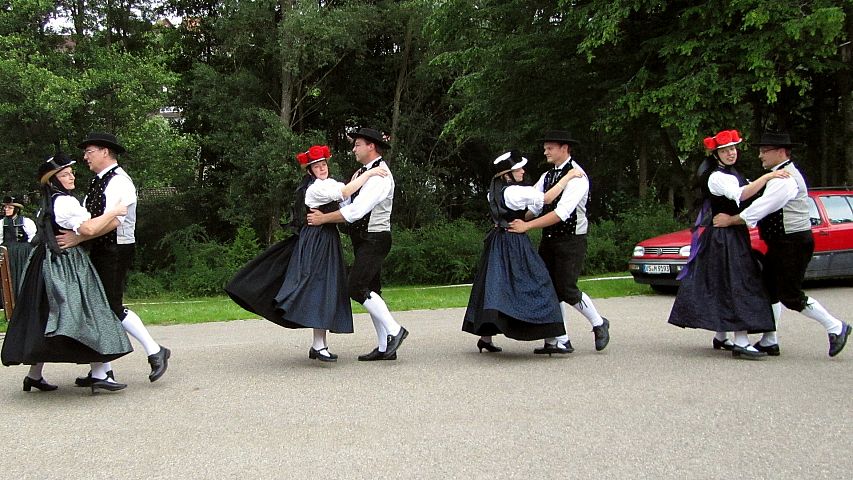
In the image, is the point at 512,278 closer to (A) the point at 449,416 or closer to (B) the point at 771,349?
(A) the point at 449,416

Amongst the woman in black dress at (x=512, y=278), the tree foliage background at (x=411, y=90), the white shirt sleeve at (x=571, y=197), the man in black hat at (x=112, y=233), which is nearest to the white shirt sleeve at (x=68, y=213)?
the man in black hat at (x=112, y=233)

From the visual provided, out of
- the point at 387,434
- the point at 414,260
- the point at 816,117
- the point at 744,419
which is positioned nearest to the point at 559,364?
the point at 744,419

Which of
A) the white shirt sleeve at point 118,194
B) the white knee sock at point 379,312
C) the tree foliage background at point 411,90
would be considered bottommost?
the white knee sock at point 379,312

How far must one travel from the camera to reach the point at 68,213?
18.6 ft

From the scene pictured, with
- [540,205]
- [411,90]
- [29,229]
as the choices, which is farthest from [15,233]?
[411,90]

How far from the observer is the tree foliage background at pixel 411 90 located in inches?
647

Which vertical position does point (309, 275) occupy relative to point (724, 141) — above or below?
below

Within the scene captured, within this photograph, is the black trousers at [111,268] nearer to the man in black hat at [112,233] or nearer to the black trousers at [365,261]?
the man in black hat at [112,233]

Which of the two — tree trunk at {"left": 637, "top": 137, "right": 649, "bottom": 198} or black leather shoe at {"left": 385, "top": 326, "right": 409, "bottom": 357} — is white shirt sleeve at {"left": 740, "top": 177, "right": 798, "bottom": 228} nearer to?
black leather shoe at {"left": 385, "top": 326, "right": 409, "bottom": 357}

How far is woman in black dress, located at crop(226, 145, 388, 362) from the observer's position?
6723 millimetres

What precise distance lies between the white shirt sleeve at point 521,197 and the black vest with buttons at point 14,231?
7835mm

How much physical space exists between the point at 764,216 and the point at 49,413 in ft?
18.2

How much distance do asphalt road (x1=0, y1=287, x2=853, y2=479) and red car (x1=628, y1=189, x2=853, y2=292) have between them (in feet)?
15.7

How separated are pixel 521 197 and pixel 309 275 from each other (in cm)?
185
